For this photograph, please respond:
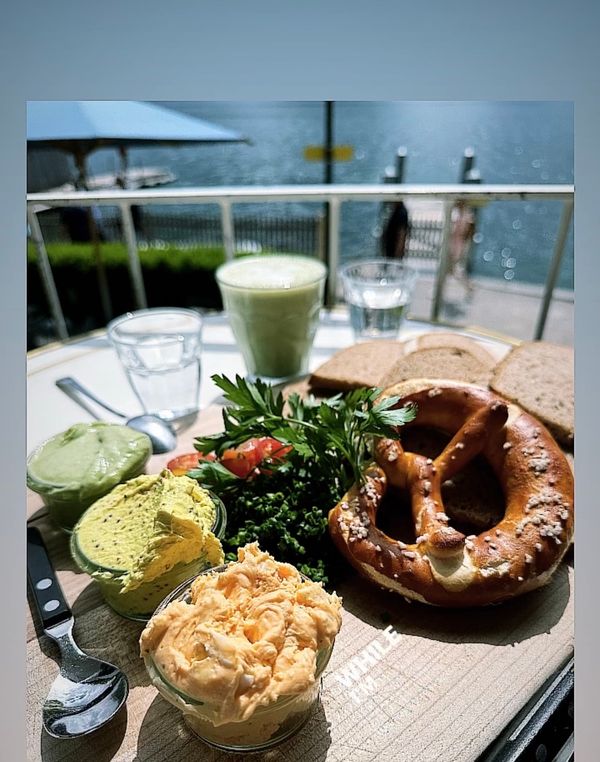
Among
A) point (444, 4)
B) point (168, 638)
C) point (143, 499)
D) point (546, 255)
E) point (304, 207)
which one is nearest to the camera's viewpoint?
point (444, 4)

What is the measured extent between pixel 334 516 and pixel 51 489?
50 cm

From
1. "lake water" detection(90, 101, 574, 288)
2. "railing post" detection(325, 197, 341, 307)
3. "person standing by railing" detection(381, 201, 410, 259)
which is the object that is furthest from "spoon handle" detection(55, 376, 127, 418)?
"person standing by railing" detection(381, 201, 410, 259)

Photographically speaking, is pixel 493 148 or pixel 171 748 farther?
pixel 493 148

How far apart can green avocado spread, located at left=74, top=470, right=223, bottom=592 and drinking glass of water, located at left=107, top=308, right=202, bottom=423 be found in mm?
498

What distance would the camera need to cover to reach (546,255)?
900cm

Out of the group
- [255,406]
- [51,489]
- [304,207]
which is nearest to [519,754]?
[255,406]

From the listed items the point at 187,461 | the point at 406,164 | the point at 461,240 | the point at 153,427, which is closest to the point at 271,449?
the point at 187,461

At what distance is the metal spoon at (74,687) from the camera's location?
0.74 meters

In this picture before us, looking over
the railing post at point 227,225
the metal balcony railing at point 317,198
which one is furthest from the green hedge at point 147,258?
the metal balcony railing at point 317,198

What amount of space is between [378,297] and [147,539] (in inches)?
47.1

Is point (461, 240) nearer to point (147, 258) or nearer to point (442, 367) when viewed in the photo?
point (147, 258)

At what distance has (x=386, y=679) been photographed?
32.6 inches

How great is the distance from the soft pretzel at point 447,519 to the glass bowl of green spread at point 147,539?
23 centimetres
